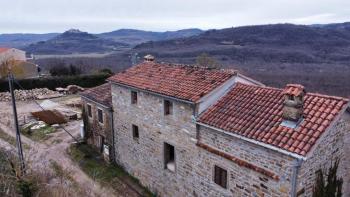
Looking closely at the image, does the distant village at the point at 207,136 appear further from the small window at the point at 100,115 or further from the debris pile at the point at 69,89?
the debris pile at the point at 69,89

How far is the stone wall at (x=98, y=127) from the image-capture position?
21125mm

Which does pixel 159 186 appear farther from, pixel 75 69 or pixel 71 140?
pixel 75 69

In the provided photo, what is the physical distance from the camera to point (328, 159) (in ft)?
37.6

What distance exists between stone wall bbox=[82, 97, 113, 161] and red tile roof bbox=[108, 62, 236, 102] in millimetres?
3142

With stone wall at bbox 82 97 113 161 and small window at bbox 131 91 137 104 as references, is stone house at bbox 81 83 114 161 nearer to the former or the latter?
stone wall at bbox 82 97 113 161

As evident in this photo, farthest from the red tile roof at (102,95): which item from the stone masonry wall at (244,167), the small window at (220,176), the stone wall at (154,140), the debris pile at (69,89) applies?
the debris pile at (69,89)

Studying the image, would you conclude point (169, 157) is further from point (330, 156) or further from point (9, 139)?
point (9, 139)

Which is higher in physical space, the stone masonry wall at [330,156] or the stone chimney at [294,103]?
the stone chimney at [294,103]

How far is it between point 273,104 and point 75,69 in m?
48.7

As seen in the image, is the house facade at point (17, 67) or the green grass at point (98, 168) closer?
the green grass at point (98, 168)

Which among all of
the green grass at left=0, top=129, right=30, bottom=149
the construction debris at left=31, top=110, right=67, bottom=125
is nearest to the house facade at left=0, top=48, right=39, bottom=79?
the construction debris at left=31, top=110, right=67, bottom=125

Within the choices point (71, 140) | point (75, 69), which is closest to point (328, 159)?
point (71, 140)

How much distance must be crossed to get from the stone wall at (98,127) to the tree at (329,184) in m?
13.3

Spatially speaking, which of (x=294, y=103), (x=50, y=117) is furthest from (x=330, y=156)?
(x=50, y=117)
